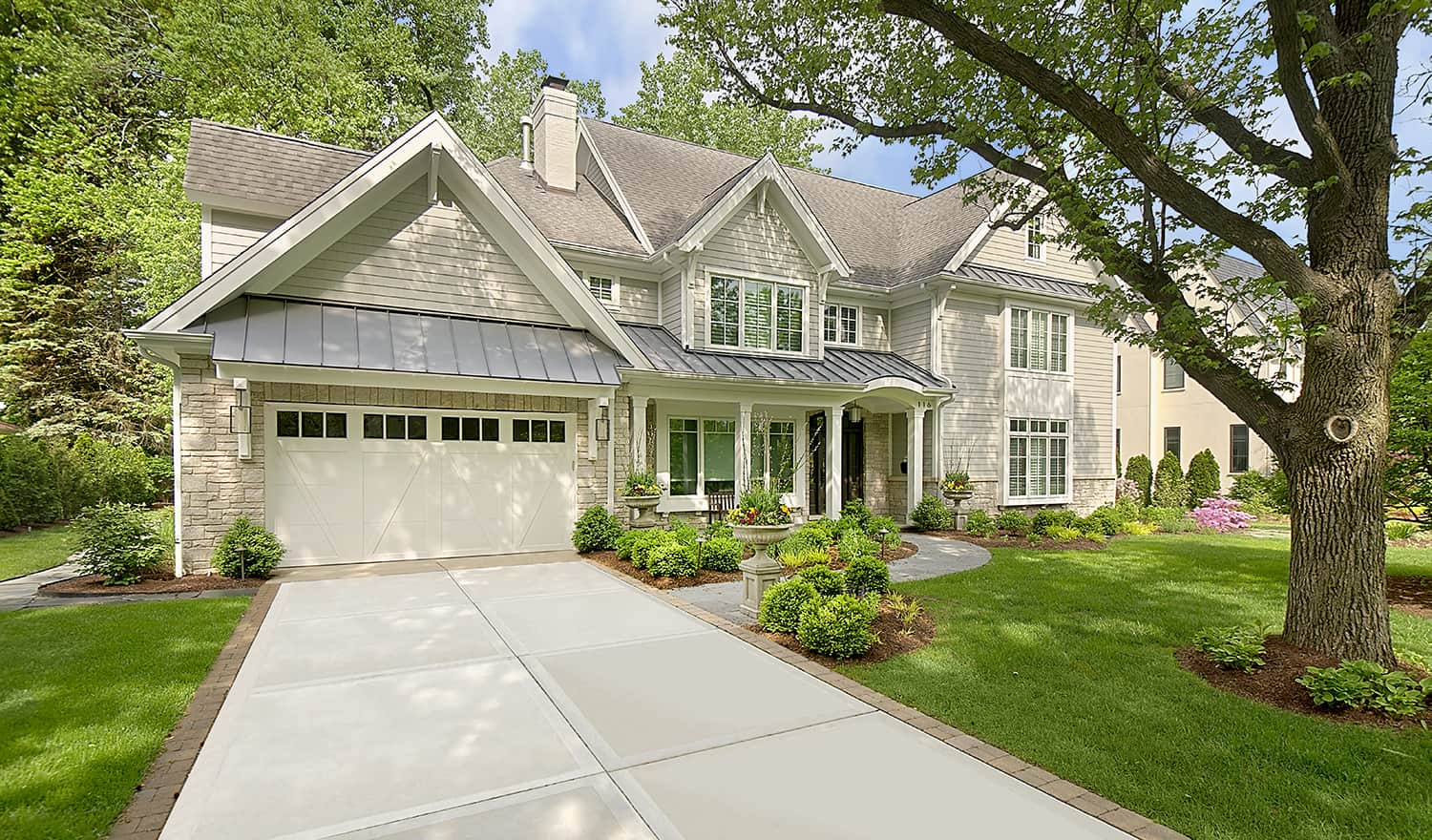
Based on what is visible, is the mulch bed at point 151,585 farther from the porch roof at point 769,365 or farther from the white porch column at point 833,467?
the white porch column at point 833,467

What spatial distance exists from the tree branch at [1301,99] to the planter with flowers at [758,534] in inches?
222

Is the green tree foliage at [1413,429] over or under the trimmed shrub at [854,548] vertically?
over

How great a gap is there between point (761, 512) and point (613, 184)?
10.4 metres

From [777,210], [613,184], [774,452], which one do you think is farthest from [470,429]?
[777,210]

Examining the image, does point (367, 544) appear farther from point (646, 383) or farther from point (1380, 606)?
point (1380, 606)

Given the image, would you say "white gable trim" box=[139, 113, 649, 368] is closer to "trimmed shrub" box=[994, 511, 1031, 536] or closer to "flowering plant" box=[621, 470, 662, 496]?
"flowering plant" box=[621, 470, 662, 496]

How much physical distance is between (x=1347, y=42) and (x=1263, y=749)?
5.12 meters

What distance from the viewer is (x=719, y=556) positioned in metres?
9.46

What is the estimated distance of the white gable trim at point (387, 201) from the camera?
848 cm

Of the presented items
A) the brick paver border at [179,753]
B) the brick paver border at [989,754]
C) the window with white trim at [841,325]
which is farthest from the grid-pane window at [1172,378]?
the brick paver border at [179,753]

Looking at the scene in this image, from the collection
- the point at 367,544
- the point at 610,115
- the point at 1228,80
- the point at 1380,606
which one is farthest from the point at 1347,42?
the point at 610,115

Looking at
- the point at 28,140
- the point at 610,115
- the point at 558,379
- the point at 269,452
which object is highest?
the point at 610,115

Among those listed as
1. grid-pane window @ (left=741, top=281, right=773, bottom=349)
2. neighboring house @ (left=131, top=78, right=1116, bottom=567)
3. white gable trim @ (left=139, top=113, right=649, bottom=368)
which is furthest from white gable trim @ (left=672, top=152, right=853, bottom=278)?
white gable trim @ (left=139, top=113, right=649, bottom=368)

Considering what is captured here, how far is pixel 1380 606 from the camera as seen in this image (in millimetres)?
5082
